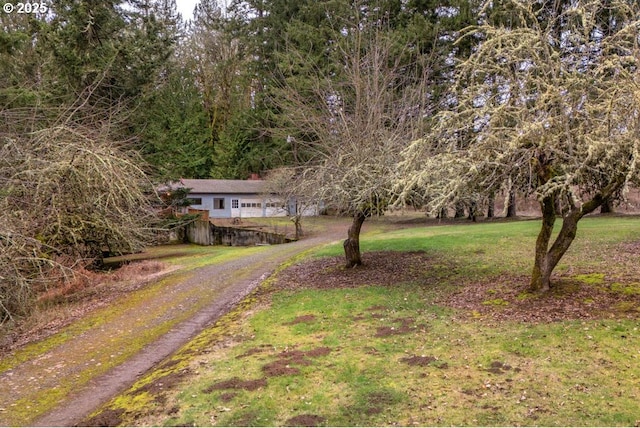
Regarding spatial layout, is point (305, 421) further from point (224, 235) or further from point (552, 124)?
point (224, 235)

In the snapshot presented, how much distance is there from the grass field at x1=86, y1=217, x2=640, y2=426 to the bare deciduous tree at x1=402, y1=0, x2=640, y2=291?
6.14 feet

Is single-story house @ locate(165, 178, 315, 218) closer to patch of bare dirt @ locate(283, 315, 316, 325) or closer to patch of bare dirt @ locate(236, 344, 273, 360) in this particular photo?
patch of bare dirt @ locate(283, 315, 316, 325)

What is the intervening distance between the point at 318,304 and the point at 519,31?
7.33 m

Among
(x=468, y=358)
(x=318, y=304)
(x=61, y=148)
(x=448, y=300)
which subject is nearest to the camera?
(x=468, y=358)

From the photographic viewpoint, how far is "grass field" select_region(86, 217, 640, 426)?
19.4 ft

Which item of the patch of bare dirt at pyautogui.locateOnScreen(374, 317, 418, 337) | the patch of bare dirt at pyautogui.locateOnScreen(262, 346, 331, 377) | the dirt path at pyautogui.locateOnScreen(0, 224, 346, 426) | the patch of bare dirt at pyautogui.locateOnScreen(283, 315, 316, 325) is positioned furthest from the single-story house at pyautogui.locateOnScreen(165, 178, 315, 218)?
the patch of bare dirt at pyautogui.locateOnScreen(262, 346, 331, 377)

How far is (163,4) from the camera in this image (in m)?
37.5

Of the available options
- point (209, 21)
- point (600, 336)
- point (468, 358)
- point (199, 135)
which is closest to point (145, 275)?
point (468, 358)

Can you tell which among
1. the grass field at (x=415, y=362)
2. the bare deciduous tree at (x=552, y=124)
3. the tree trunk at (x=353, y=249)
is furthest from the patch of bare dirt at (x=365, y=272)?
the bare deciduous tree at (x=552, y=124)

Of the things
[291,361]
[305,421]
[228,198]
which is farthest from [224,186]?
[305,421]

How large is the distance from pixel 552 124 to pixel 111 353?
9661 millimetres

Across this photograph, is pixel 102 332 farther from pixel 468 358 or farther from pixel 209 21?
pixel 209 21

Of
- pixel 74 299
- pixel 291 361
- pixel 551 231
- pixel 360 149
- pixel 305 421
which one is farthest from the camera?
pixel 74 299

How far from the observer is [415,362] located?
24.3ft
